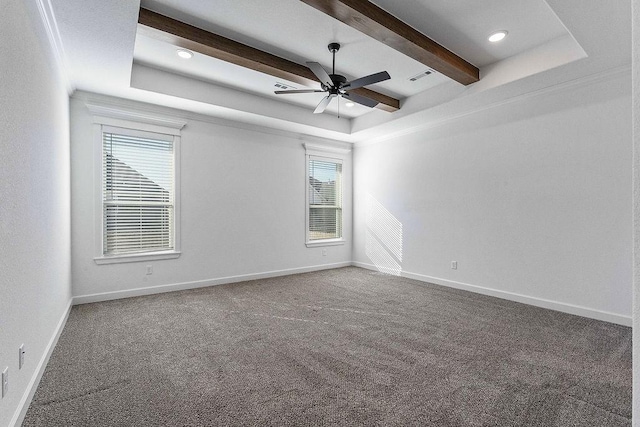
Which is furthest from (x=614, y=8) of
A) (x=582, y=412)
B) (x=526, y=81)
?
(x=582, y=412)

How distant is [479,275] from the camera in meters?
4.59

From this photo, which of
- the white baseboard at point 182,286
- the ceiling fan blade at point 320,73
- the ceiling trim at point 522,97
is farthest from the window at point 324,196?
the ceiling fan blade at point 320,73

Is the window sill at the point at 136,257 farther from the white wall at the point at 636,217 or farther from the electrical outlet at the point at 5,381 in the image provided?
the white wall at the point at 636,217

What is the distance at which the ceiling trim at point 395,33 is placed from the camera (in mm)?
2523

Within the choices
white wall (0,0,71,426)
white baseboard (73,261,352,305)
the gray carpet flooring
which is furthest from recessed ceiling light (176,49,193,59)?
white baseboard (73,261,352,305)

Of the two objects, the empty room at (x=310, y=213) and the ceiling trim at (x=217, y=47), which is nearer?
the empty room at (x=310, y=213)

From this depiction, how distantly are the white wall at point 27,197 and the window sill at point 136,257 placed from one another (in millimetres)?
1089

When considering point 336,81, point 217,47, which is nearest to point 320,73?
point 336,81

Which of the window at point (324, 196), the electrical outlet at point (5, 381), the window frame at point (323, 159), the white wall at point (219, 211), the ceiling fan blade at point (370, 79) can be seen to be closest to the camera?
the electrical outlet at point (5, 381)

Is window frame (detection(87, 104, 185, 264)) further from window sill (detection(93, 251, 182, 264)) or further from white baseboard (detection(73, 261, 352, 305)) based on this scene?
white baseboard (detection(73, 261, 352, 305))

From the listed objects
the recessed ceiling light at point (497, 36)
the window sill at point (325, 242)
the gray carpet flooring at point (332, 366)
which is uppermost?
the recessed ceiling light at point (497, 36)

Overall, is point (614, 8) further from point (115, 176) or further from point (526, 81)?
point (115, 176)

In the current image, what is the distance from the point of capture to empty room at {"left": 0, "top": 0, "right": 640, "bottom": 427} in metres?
1.97

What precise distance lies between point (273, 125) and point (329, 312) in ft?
10.7
